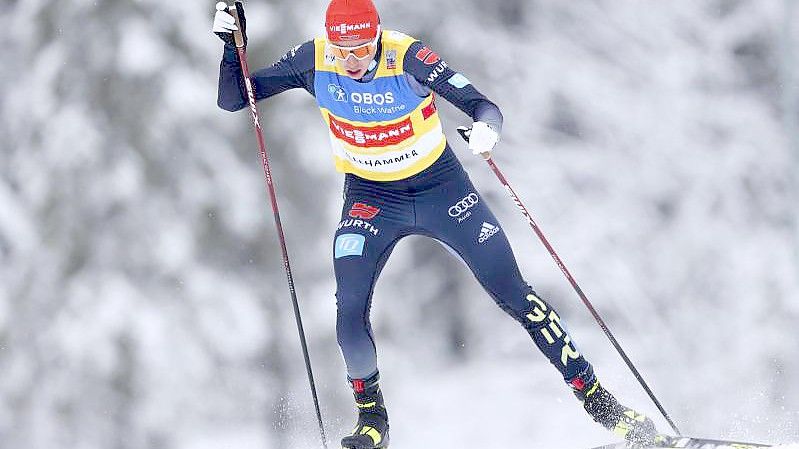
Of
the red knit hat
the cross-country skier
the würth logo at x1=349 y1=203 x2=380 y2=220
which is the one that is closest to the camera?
the red knit hat

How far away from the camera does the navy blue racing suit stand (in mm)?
5051

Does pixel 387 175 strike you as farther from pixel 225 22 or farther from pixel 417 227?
pixel 225 22

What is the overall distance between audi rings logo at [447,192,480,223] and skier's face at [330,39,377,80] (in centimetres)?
78

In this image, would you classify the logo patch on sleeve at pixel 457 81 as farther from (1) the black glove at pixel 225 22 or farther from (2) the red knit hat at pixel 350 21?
(1) the black glove at pixel 225 22

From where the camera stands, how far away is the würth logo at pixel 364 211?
17.2 ft

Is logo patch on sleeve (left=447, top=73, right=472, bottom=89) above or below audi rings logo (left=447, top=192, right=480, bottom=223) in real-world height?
above

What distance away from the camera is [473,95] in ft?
16.6

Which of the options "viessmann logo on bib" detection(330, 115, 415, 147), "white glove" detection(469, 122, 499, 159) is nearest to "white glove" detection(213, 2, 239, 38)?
"viessmann logo on bib" detection(330, 115, 415, 147)

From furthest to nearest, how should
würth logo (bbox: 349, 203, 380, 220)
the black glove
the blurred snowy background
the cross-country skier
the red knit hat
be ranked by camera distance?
1. the blurred snowy background
2. würth logo (bbox: 349, 203, 380, 220)
3. the black glove
4. the cross-country skier
5. the red knit hat

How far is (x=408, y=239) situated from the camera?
30.6 ft

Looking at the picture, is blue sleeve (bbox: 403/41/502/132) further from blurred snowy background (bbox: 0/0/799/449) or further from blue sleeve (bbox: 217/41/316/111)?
blurred snowy background (bbox: 0/0/799/449)

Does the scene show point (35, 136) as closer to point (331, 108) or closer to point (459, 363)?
point (459, 363)

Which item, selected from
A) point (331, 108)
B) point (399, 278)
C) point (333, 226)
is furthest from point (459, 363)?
point (331, 108)

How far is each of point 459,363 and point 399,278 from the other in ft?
3.37
